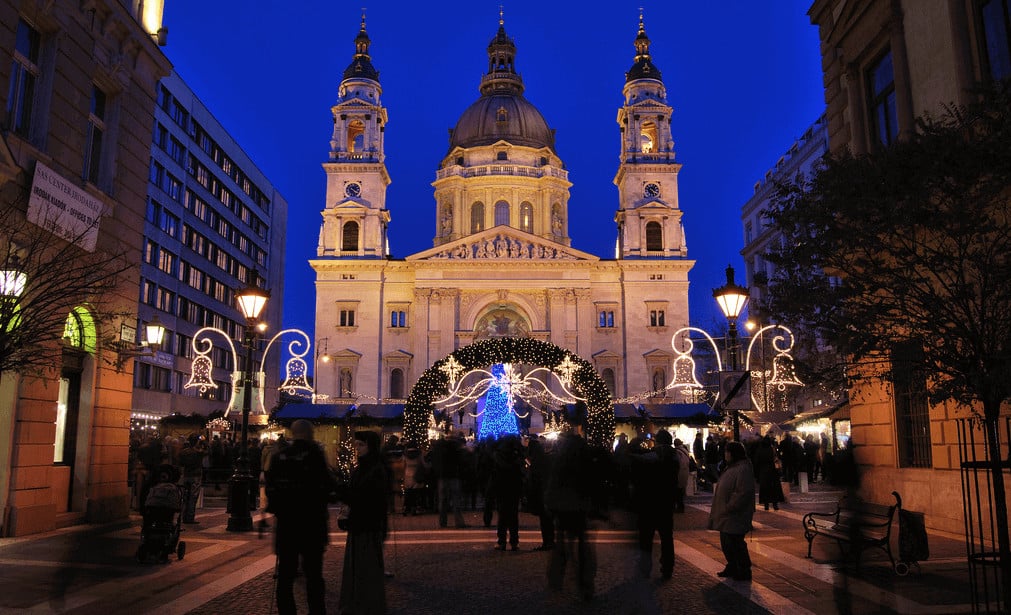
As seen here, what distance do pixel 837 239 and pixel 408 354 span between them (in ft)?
173

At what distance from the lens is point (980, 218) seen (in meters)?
8.60

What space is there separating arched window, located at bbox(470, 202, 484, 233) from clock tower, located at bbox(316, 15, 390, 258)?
8.53 meters

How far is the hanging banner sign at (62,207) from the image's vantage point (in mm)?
13422

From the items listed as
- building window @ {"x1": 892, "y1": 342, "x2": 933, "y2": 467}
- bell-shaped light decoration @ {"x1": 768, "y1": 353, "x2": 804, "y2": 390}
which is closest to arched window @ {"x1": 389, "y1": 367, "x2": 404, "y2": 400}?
bell-shaped light decoration @ {"x1": 768, "y1": 353, "x2": 804, "y2": 390}

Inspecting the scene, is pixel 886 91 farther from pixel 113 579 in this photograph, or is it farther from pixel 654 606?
pixel 113 579

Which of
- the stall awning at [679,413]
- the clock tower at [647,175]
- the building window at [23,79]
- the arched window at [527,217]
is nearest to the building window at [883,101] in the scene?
the building window at [23,79]

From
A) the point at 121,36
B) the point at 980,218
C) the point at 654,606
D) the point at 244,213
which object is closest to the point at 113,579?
the point at 654,606

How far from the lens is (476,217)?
72.7m

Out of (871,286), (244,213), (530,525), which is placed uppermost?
(244,213)

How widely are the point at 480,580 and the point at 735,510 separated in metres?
3.20

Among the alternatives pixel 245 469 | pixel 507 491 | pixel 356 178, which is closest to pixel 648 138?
pixel 356 178

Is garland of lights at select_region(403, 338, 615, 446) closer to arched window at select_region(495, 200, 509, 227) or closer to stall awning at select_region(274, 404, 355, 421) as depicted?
stall awning at select_region(274, 404, 355, 421)

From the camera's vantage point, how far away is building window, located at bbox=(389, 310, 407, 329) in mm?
63094

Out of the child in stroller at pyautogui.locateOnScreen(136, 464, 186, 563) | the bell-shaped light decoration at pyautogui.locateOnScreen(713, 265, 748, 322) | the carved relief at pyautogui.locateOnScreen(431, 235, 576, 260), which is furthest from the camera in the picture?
the carved relief at pyautogui.locateOnScreen(431, 235, 576, 260)
